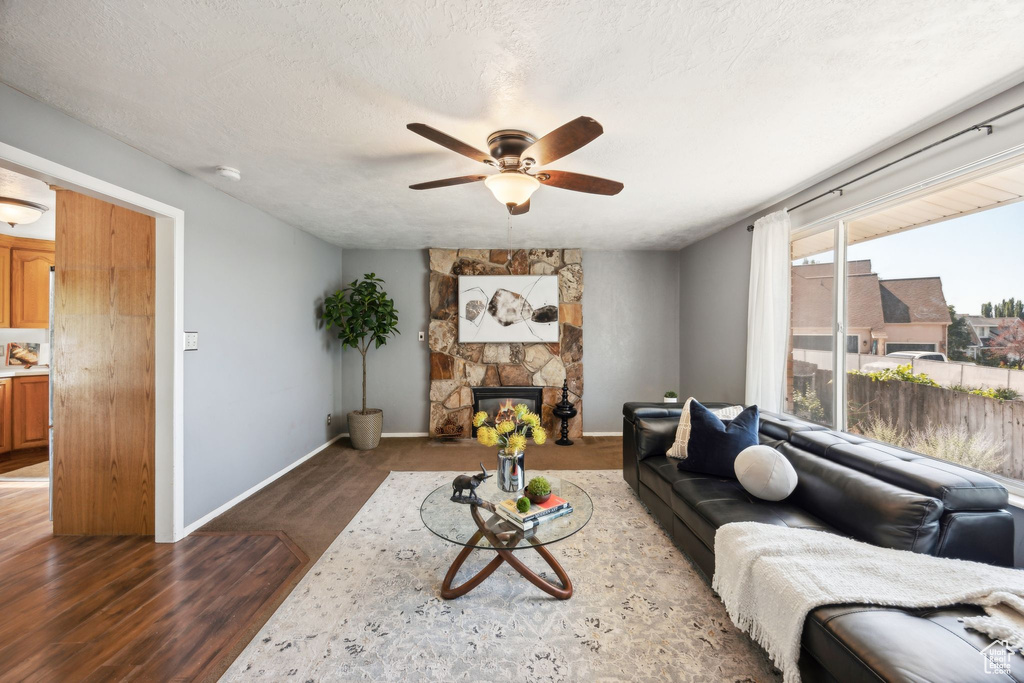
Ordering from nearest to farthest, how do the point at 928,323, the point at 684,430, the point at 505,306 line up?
1. the point at 928,323
2. the point at 684,430
3. the point at 505,306

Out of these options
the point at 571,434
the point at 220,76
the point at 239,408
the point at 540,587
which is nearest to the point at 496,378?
the point at 571,434

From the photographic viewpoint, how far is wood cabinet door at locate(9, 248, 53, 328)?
4430mm

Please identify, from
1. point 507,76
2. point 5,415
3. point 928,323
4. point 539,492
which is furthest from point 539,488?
point 5,415

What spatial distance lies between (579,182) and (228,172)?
2339mm

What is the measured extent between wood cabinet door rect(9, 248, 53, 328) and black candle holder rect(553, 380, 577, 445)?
20.0ft

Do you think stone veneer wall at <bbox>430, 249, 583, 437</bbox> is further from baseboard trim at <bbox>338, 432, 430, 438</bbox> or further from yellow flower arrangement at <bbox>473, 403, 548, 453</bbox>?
yellow flower arrangement at <bbox>473, 403, 548, 453</bbox>

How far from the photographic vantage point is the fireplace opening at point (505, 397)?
515cm

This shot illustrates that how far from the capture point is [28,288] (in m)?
4.52

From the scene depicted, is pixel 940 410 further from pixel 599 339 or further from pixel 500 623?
pixel 599 339

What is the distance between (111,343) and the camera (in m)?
2.66

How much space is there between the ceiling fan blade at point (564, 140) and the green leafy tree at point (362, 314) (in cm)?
325

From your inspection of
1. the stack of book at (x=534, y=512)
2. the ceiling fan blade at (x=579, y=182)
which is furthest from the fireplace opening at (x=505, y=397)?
the ceiling fan blade at (x=579, y=182)

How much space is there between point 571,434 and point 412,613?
11.5 ft

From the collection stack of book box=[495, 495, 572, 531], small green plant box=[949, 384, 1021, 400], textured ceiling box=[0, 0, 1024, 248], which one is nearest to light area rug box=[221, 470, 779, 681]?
stack of book box=[495, 495, 572, 531]
